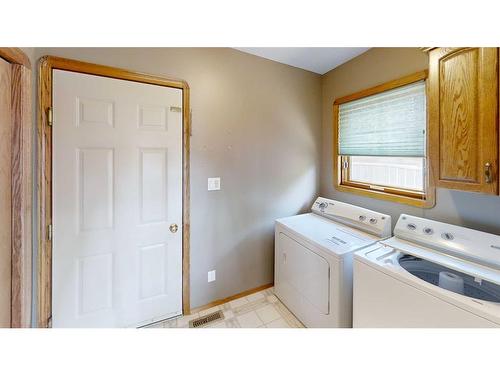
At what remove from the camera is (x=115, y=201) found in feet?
5.09

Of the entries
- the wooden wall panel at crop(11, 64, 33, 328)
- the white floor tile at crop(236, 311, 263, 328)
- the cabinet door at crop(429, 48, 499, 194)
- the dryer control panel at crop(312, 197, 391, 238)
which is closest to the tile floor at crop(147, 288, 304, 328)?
the white floor tile at crop(236, 311, 263, 328)

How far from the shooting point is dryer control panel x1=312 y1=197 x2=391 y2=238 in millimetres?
1690

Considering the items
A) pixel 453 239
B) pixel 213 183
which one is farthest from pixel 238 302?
pixel 453 239

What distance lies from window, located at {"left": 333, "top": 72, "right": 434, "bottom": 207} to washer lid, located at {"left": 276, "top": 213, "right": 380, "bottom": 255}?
1.48 feet

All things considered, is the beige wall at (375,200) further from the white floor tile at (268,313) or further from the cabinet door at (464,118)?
the white floor tile at (268,313)

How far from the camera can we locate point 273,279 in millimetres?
2311

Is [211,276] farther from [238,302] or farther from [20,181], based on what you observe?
[20,181]

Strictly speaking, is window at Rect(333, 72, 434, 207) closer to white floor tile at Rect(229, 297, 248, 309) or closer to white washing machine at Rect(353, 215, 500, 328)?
white washing machine at Rect(353, 215, 500, 328)

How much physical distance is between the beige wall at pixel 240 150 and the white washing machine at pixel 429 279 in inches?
41.5
